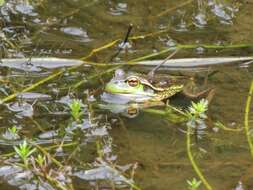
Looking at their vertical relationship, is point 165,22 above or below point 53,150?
above

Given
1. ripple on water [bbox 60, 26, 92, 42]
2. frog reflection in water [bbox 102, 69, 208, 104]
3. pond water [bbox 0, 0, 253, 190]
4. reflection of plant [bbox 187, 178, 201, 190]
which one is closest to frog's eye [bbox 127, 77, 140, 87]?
frog reflection in water [bbox 102, 69, 208, 104]

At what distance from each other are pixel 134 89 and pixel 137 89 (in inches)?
1.1

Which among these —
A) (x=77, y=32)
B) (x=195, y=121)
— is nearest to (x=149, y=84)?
(x=195, y=121)

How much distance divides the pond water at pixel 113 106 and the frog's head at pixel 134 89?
11 cm

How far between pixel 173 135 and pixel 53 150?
0.88m

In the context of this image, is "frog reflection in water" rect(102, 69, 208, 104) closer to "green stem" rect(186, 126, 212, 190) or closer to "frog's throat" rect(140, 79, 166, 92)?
"frog's throat" rect(140, 79, 166, 92)

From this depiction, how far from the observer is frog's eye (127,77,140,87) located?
16.5 feet

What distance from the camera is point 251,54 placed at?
18.5 ft

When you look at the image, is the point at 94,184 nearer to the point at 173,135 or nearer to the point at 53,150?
the point at 53,150

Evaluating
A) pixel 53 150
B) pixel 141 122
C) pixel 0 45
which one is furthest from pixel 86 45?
pixel 53 150

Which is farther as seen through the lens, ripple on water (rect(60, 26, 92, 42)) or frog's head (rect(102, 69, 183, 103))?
ripple on water (rect(60, 26, 92, 42))

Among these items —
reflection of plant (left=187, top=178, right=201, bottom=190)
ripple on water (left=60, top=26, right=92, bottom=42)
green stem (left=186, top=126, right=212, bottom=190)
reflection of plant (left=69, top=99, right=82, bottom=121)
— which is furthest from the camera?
ripple on water (left=60, top=26, right=92, bottom=42)

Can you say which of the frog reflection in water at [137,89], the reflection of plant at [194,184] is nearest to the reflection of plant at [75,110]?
the frog reflection in water at [137,89]

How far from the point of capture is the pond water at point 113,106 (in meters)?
4.03
